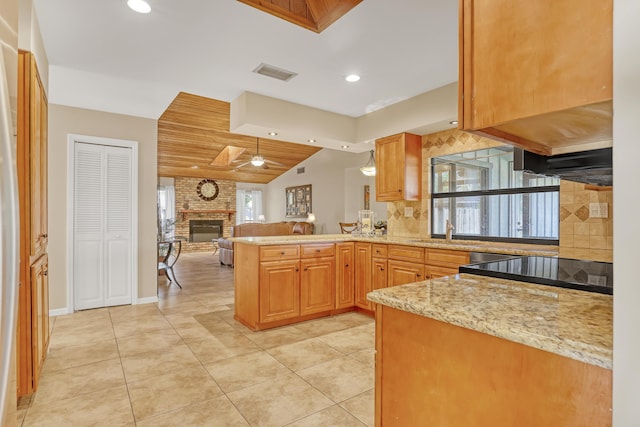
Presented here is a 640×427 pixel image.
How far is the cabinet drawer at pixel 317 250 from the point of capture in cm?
362

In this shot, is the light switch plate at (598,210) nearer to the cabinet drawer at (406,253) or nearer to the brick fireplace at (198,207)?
the cabinet drawer at (406,253)

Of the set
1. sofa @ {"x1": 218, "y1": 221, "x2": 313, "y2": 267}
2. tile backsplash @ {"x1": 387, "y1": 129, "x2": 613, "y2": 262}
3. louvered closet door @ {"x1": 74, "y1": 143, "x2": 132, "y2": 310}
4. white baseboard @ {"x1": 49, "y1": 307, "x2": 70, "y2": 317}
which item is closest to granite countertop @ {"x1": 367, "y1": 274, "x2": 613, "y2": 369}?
tile backsplash @ {"x1": 387, "y1": 129, "x2": 613, "y2": 262}

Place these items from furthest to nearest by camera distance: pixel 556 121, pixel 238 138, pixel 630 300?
pixel 238 138 < pixel 556 121 < pixel 630 300

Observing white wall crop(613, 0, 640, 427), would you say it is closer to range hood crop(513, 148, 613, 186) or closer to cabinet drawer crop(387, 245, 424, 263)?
range hood crop(513, 148, 613, 186)

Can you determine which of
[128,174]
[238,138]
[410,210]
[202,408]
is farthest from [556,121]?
[238,138]

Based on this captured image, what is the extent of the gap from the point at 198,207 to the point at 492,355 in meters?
11.2

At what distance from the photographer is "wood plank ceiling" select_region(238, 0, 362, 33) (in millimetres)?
2332

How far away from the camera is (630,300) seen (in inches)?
24.1

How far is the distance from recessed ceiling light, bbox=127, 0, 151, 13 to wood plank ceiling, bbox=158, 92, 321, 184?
316cm

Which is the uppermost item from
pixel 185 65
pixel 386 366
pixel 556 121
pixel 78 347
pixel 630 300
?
pixel 185 65

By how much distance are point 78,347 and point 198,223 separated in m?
8.43

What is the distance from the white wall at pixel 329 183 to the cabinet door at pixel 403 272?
502 cm

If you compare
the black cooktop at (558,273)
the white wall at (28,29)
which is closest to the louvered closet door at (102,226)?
the white wall at (28,29)

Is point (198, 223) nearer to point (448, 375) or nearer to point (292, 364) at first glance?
point (292, 364)
